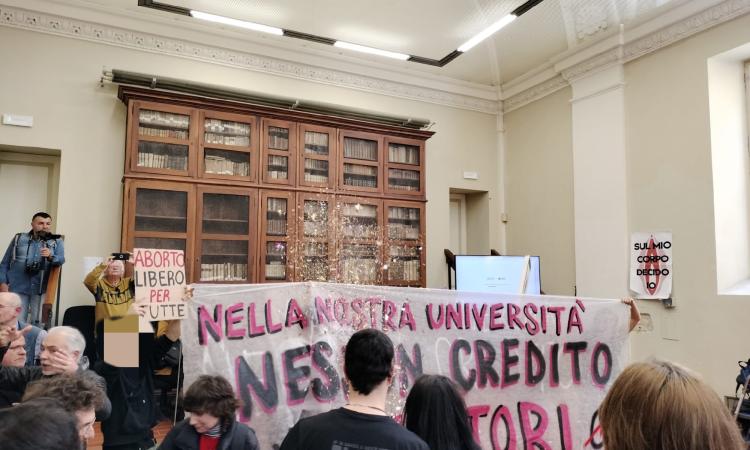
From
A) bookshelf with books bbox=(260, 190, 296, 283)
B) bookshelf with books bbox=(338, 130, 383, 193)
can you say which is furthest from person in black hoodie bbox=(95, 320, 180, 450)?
bookshelf with books bbox=(338, 130, 383, 193)

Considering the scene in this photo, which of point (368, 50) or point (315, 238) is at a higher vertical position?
point (368, 50)

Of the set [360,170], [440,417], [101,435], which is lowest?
[101,435]

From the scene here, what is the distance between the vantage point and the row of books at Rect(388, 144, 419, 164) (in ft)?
18.7

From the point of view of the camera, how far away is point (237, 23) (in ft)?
15.9

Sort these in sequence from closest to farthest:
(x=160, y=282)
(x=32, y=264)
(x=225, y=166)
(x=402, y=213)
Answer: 1. (x=160, y=282)
2. (x=32, y=264)
3. (x=225, y=166)
4. (x=402, y=213)

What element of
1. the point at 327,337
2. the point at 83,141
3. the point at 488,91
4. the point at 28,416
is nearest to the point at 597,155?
the point at 488,91

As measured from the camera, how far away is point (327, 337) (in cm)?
245

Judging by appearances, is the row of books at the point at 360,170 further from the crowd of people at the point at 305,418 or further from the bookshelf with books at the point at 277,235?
the crowd of people at the point at 305,418

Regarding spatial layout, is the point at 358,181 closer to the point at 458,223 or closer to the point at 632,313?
the point at 458,223

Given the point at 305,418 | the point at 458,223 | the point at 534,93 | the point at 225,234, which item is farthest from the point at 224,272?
the point at 534,93

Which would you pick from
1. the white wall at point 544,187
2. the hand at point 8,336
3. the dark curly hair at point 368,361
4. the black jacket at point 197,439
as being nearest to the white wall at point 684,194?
the white wall at point 544,187

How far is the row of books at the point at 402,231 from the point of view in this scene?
555 centimetres

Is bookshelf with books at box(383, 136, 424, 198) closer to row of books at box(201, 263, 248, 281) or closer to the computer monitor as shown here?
the computer monitor

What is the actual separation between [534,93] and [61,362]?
5599 mm
